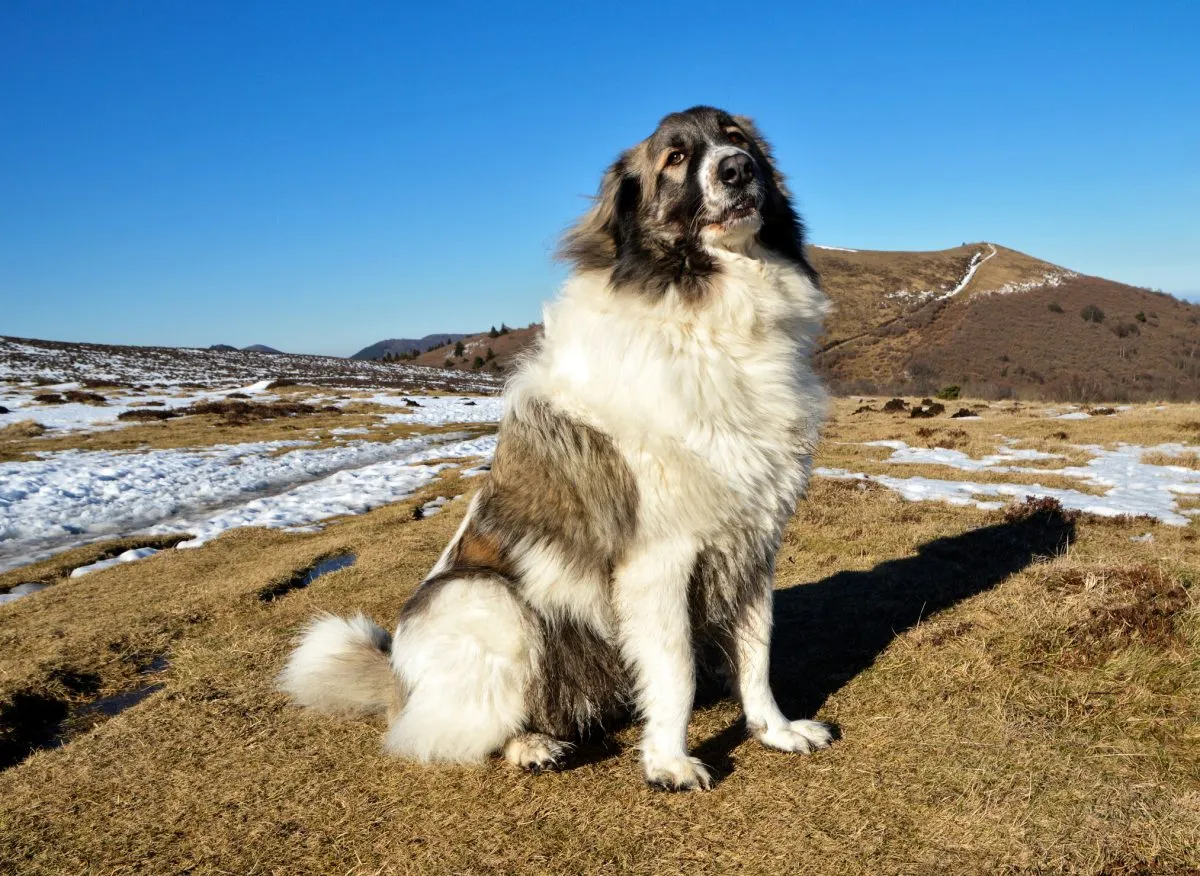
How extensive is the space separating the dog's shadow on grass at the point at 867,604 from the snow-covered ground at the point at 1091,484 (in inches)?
62.5

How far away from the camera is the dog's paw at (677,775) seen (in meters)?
3.06

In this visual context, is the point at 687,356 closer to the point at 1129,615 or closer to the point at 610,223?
the point at 610,223

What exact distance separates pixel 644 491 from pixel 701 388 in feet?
1.57

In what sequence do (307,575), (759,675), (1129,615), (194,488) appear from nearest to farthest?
(759,675)
(1129,615)
(307,575)
(194,488)

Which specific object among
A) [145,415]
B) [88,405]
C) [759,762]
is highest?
[88,405]

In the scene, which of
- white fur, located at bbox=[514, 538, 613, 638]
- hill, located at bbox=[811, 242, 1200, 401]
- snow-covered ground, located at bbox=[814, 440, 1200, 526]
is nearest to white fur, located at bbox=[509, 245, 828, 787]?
white fur, located at bbox=[514, 538, 613, 638]

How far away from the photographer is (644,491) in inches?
118

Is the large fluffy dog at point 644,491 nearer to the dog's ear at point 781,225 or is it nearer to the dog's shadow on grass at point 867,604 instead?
the dog's ear at point 781,225

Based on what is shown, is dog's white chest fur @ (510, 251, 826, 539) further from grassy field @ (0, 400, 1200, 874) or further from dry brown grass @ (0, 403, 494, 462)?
dry brown grass @ (0, 403, 494, 462)

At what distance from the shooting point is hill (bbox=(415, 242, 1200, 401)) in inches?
2067

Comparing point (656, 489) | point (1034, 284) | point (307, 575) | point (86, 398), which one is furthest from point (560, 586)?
point (1034, 284)

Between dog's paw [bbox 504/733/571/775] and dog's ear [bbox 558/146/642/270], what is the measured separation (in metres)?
2.17

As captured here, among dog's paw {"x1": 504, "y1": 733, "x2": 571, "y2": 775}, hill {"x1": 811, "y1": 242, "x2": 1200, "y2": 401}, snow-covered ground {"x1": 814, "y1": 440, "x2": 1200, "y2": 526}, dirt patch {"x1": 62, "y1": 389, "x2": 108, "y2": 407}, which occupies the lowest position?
dog's paw {"x1": 504, "y1": 733, "x2": 571, "y2": 775}

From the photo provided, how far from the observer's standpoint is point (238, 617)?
236 inches
